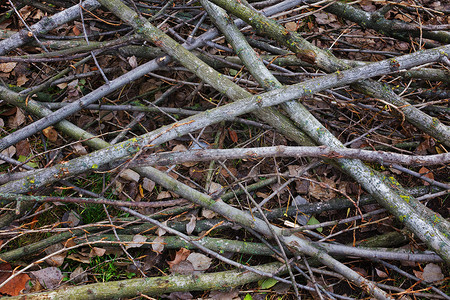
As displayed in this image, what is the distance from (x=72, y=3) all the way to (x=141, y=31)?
103 cm

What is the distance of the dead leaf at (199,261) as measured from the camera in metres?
2.35

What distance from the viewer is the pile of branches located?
2029mm

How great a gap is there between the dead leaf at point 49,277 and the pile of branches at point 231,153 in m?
Answer: 0.09

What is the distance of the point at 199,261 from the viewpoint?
7.77 feet

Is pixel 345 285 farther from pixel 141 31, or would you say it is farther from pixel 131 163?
pixel 141 31

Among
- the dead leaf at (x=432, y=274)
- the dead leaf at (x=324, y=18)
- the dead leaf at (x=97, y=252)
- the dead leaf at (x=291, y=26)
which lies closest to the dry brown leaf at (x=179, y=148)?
the dead leaf at (x=97, y=252)

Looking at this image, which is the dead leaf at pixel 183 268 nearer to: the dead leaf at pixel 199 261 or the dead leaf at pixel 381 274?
the dead leaf at pixel 199 261

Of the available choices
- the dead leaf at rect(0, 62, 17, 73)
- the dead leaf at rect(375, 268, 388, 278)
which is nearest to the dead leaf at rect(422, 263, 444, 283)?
the dead leaf at rect(375, 268, 388, 278)

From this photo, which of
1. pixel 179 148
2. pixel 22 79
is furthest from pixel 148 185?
pixel 22 79

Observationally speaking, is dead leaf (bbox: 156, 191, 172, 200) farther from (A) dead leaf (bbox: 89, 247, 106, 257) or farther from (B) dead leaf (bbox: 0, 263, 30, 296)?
(B) dead leaf (bbox: 0, 263, 30, 296)

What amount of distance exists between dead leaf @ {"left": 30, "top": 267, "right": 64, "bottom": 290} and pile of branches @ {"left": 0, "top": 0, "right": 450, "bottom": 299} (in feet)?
0.29

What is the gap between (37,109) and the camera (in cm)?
245

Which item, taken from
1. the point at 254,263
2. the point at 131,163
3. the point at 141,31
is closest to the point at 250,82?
the point at 141,31

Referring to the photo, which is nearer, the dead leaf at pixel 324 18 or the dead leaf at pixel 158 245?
the dead leaf at pixel 158 245
